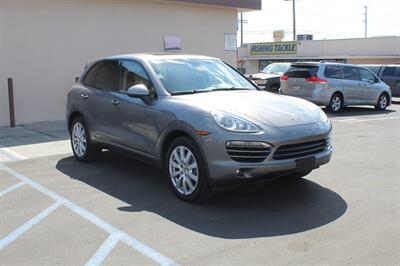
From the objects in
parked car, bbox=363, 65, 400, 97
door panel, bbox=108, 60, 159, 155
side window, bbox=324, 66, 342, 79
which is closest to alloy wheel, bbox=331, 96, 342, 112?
side window, bbox=324, 66, 342, 79

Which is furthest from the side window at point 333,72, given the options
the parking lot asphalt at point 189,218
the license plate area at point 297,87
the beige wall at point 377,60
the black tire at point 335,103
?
the beige wall at point 377,60

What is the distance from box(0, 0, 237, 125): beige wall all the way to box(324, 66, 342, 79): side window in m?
4.92

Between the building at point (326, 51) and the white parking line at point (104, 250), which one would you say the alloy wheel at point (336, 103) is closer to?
the white parking line at point (104, 250)

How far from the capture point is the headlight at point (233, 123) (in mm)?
5176

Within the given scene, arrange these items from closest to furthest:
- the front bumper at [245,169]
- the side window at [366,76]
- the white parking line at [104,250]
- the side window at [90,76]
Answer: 1. the white parking line at [104,250]
2. the front bumper at [245,169]
3. the side window at [90,76]
4. the side window at [366,76]

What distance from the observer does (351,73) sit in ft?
54.2

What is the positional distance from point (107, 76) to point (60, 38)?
6.03 meters

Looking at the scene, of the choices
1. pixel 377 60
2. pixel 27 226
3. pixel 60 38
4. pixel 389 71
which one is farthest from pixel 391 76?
pixel 377 60

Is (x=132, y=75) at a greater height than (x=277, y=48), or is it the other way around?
(x=277, y=48)

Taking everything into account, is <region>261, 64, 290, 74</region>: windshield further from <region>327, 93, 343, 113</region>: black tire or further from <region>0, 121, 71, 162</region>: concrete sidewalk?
<region>0, 121, 71, 162</region>: concrete sidewalk

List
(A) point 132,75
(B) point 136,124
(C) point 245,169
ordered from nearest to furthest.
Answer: (C) point 245,169
(B) point 136,124
(A) point 132,75

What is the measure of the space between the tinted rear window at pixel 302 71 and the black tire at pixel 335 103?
3.24 ft

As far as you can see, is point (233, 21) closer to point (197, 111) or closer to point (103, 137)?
point (103, 137)

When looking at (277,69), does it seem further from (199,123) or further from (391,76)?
(199,123)
